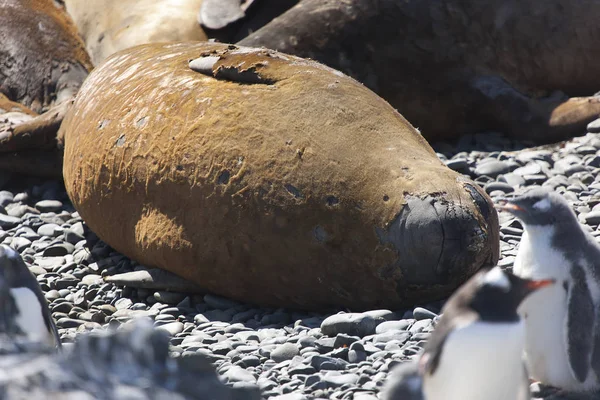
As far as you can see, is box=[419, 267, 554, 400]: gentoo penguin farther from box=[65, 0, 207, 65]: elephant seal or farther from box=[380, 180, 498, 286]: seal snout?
box=[65, 0, 207, 65]: elephant seal

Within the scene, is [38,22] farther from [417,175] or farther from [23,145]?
[417,175]

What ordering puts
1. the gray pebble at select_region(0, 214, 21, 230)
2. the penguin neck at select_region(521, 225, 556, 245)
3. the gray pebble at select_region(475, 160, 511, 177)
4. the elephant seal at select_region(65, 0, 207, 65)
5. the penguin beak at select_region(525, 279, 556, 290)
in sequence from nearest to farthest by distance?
the penguin beak at select_region(525, 279, 556, 290) < the penguin neck at select_region(521, 225, 556, 245) < the gray pebble at select_region(475, 160, 511, 177) < the gray pebble at select_region(0, 214, 21, 230) < the elephant seal at select_region(65, 0, 207, 65)

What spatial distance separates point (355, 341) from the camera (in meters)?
4.10

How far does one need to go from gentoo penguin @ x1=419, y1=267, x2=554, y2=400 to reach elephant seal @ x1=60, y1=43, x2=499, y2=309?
4.39 feet

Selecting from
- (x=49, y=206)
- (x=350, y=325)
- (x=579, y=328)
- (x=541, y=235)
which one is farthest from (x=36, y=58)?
(x=579, y=328)

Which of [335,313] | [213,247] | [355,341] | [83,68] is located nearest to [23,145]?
[83,68]

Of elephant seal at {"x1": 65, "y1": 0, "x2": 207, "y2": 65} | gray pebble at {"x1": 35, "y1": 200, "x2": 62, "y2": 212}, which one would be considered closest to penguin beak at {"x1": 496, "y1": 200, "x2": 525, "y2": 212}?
gray pebble at {"x1": 35, "y1": 200, "x2": 62, "y2": 212}

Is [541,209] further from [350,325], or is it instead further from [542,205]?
[350,325]

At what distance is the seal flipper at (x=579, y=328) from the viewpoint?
3.44m

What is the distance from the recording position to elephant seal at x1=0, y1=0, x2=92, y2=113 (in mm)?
8117

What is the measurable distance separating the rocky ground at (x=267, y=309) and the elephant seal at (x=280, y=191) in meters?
0.18

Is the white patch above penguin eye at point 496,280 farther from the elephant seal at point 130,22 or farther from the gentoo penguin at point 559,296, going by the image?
the elephant seal at point 130,22

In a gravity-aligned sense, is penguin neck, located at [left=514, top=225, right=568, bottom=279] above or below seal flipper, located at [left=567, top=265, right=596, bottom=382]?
above

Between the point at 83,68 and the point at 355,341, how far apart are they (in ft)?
16.4
